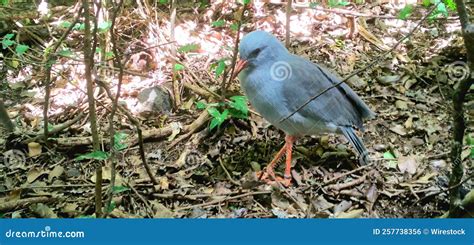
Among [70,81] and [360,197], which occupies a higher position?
[70,81]

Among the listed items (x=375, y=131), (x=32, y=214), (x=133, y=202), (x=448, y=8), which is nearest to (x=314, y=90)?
(x=375, y=131)

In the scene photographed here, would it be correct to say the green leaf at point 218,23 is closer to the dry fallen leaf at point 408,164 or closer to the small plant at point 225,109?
the small plant at point 225,109

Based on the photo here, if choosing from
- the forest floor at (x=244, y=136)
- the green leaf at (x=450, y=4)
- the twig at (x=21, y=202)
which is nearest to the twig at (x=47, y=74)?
the forest floor at (x=244, y=136)

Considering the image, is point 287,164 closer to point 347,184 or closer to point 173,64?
point 347,184

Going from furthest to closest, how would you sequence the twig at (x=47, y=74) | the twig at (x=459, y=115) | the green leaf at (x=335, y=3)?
the green leaf at (x=335, y=3) → the twig at (x=47, y=74) → the twig at (x=459, y=115)

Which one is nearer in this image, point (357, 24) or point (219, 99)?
point (219, 99)

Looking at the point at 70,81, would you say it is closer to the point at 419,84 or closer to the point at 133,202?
the point at 133,202

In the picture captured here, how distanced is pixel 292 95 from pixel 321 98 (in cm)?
11

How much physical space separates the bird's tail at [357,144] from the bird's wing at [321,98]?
3cm

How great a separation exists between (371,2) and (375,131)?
706 mm

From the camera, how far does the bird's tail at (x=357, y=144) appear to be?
1.90 metres

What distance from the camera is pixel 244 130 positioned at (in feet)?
7.04

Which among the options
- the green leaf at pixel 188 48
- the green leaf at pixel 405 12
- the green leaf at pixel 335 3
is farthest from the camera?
the green leaf at pixel 335 3

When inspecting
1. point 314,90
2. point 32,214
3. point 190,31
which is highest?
point 190,31
